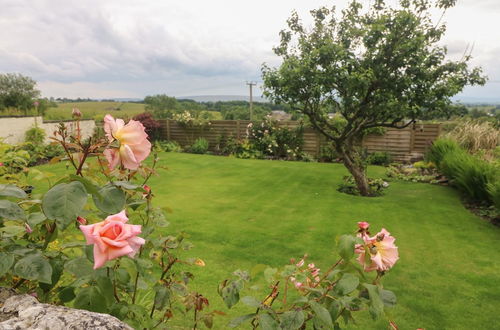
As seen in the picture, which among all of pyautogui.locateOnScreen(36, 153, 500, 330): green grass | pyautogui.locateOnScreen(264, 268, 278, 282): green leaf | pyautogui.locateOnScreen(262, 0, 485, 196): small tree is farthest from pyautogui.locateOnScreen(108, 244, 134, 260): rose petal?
pyautogui.locateOnScreen(262, 0, 485, 196): small tree

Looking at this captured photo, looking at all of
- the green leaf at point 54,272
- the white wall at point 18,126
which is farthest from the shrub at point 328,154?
the green leaf at point 54,272

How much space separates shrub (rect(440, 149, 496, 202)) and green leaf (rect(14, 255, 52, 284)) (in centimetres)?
611

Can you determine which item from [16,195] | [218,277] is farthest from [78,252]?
[218,277]

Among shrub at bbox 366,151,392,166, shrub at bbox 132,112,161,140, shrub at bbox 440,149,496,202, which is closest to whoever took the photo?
shrub at bbox 440,149,496,202

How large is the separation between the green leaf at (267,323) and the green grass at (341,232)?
186 centimetres

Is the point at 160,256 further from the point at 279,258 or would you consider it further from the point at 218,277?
the point at 279,258

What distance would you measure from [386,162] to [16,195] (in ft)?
34.8

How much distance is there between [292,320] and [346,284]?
0.61 feet

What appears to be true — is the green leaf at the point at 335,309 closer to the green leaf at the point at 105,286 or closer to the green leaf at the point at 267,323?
the green leaf at the point at 267,323

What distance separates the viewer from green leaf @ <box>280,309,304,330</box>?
3.10 feet

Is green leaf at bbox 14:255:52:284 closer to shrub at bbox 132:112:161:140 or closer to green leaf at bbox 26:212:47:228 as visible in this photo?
green leaf at bbox 26:212:47:228

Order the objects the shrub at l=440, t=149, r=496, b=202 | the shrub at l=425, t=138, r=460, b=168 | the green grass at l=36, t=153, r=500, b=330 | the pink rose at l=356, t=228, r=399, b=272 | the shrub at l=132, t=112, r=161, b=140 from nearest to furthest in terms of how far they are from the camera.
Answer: the pink rose at l=356, t=228, r=399, b=272
the green grass at l=36, t=153, r=500, b=330
the shrub at l=440, t=149, r=496, b=202
the shrub at l=425, t=138, r=460, b=168
the shrub at l=132, t=112, r=161, b=140

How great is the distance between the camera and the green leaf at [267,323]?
96 cm

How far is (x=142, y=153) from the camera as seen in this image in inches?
37.9
